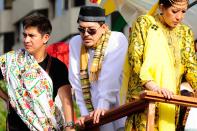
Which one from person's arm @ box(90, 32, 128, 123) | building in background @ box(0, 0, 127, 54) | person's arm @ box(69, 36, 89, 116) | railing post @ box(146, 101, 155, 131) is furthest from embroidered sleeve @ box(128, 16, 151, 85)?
building in background @ box(0, 0, 127, 54)

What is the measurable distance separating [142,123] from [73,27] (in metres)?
26.2

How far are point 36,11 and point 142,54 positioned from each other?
29.8 m

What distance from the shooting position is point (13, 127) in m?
7.76

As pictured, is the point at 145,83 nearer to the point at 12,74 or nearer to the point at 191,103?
the point at 191,103

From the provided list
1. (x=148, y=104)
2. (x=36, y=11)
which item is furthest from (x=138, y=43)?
(x=36, y=11)

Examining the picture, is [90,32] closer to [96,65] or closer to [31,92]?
[96,65]

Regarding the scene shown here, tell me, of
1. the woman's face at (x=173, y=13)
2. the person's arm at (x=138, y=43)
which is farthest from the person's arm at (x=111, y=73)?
the woman's face at (x=173, y=13)

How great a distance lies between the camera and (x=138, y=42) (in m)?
7.12

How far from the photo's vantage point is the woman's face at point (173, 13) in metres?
7.05

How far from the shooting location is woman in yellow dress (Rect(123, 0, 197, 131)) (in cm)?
700

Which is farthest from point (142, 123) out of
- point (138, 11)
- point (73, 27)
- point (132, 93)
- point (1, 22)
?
point (1, 22)

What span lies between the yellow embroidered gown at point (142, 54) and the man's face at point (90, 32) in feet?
2.00

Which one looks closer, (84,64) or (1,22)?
(84,64)

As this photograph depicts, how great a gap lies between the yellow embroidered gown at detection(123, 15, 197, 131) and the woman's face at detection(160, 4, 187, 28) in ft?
0.34
